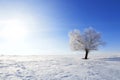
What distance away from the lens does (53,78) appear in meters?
14.8

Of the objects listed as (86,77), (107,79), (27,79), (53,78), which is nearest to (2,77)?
(27,79)

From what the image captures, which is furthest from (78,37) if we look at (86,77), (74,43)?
(86,77)

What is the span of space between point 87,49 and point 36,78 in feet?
105

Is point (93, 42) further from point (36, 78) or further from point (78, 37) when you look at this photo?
point (36, 78)

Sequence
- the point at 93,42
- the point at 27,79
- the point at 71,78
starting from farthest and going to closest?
the point at 93,42 < the point at 71,78 < the point at 27,79

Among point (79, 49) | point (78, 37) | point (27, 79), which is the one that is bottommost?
point (27, 79)

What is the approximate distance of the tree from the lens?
44.7 m

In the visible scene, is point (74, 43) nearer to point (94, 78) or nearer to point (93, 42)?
point (93, 42)

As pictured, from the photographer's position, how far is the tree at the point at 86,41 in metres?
44.7

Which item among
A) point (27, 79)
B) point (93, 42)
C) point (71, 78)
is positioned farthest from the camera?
point (93, 42)

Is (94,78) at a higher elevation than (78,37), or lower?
lower

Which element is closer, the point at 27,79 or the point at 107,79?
the point at 27,79

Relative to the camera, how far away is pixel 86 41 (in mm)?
44750

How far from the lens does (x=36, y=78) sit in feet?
47.6
